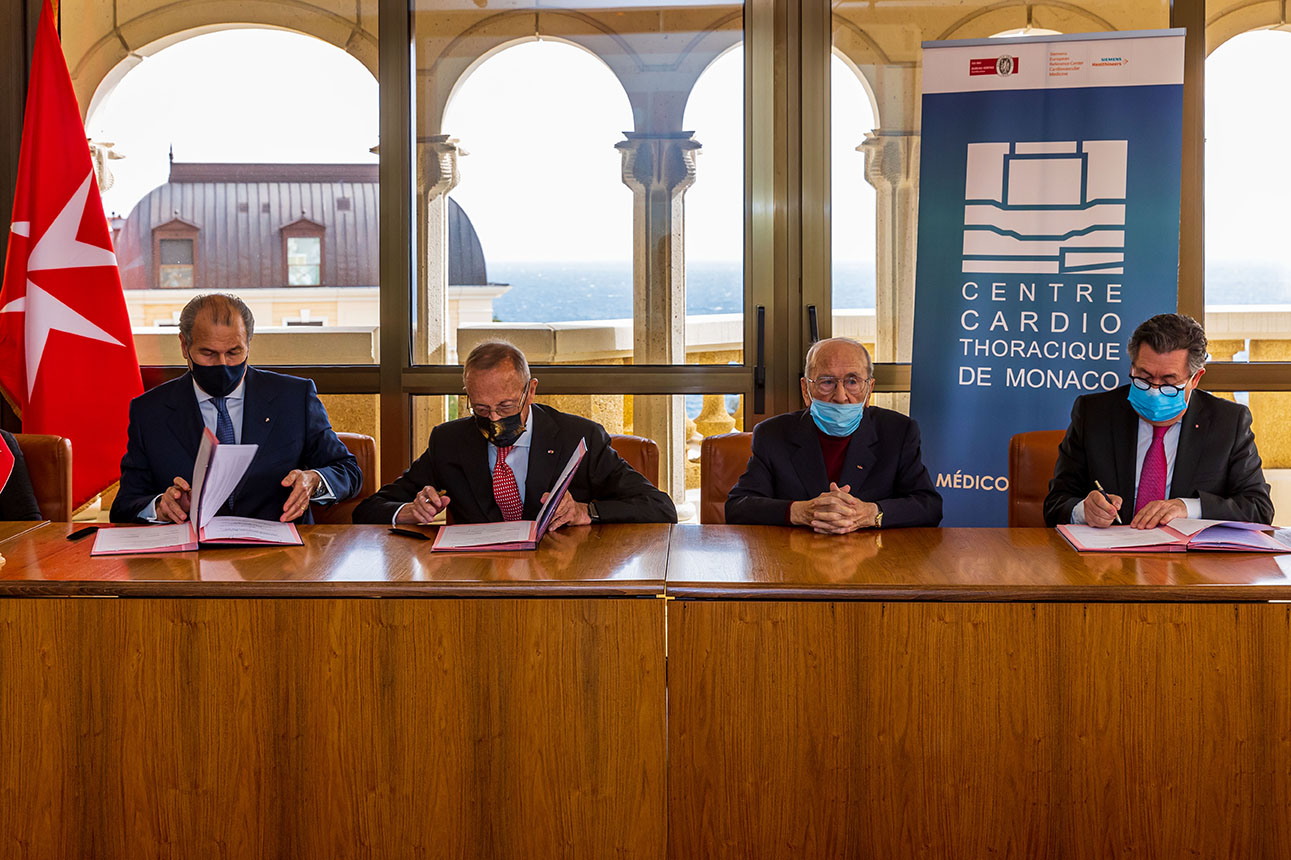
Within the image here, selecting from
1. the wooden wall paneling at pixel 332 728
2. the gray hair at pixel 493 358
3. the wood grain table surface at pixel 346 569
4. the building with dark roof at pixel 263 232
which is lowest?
the wooden wall paneling at pixel 332 728

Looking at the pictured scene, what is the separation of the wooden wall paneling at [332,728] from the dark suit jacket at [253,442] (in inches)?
36.5

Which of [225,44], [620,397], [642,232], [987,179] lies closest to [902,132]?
[987,179]

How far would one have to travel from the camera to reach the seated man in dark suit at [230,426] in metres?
2.84

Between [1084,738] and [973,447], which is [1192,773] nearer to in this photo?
[1084,738]

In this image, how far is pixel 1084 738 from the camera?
Result: 1.90 m

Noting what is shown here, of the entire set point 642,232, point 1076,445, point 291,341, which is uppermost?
point 642,232

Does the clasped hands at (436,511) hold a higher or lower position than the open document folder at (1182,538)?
higher

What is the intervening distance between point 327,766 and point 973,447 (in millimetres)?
2743

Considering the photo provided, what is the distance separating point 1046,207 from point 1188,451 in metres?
1.38

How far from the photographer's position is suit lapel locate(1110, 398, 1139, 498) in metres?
2.81

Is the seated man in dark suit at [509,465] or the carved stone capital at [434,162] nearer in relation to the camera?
the seated man in dark suit at [509,465]

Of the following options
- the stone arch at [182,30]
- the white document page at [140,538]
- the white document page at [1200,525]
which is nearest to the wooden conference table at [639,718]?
the white document page at [140,538]

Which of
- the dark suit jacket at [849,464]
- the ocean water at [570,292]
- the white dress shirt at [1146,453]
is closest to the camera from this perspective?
the white dress shirt at [1146,453]

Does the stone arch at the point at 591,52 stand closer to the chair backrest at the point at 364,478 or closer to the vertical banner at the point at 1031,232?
the vertical banner at the point at 1031,232
